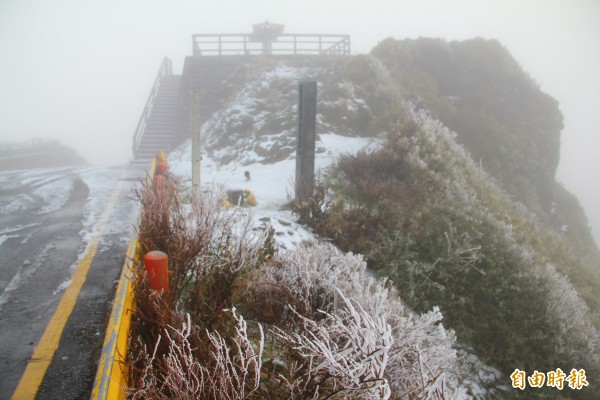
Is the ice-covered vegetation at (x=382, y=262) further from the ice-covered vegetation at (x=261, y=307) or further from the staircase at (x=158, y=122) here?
the staircase at (x=158, y=122)

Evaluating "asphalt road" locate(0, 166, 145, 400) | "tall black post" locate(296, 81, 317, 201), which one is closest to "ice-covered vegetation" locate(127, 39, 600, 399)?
"tall black post" locate(296, 81, 317, 201)

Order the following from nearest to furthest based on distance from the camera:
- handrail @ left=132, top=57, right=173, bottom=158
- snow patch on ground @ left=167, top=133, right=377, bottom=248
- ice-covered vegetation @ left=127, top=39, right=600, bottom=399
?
ice-covered vegetation @ left=127, top=39, right=600, bottom=399
snow patch on ground @ left=167, top=133, right=377, bottom=248
handrail @ left=132, top=57, right=173, bottom=158

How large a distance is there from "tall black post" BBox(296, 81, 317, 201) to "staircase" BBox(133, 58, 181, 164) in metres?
12.7

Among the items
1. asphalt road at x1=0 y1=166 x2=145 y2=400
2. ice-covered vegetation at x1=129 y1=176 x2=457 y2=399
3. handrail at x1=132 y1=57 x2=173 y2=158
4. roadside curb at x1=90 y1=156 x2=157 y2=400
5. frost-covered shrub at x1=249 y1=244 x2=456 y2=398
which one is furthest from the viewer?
handrail at x1=132 y1=57 x2=173 y2=158

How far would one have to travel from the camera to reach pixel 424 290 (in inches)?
→ 237

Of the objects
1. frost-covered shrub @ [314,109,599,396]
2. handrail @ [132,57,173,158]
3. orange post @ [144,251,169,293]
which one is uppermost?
handrail @ [132,57,173,158]

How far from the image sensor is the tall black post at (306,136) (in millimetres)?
7742

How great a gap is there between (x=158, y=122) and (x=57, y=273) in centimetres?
1802

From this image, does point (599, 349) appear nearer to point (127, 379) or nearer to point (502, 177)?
point (127, 379)

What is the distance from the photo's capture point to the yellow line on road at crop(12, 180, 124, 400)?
2.91 m

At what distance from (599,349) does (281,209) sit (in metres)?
5.89

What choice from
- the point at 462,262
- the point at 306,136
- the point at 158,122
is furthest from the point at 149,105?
the point at 462,262

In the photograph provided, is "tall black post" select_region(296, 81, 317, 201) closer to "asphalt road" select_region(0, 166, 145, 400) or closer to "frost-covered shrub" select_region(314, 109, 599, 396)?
"frost-covered shrub" select_region(314, 109, 599, 396)

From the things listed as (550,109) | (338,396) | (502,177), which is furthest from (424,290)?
(550,109)
